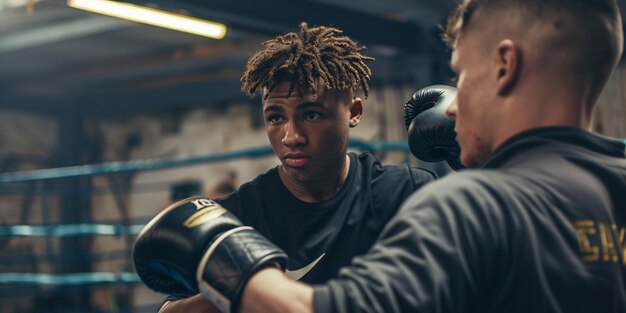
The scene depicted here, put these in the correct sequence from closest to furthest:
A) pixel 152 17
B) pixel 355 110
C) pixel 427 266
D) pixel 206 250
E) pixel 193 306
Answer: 1. pixel 427 266
2. pixel 206 250
3. pixel 193 306
4. pixel 355 110
5. pixel 152 17

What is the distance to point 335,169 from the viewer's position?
7.00ft

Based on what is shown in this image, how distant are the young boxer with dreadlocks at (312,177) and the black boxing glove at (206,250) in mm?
574

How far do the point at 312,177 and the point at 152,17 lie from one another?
3821 millimetres

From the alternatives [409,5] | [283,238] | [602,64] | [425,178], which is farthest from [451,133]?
[409,5]

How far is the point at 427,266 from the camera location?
3.30ft

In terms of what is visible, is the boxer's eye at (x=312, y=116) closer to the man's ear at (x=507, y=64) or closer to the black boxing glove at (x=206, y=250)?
the black boxing glove at (x=206, y=250)

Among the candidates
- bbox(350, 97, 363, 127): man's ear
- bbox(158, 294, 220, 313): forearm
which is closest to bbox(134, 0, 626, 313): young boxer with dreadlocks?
bbox(158, 294, 220, 313): forearm

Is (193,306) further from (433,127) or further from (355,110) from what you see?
(355,110)

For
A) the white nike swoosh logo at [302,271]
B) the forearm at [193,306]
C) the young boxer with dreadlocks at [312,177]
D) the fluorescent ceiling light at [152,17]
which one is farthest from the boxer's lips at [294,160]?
the fluorescent ceiling light at [152,17]

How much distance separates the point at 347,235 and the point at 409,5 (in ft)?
14.6

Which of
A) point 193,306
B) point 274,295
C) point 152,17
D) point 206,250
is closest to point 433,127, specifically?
point 193,306

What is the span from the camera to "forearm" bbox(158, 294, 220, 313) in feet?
5.16

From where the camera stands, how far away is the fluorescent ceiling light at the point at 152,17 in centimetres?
516

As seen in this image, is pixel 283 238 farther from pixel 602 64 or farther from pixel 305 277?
pixel 602 64
